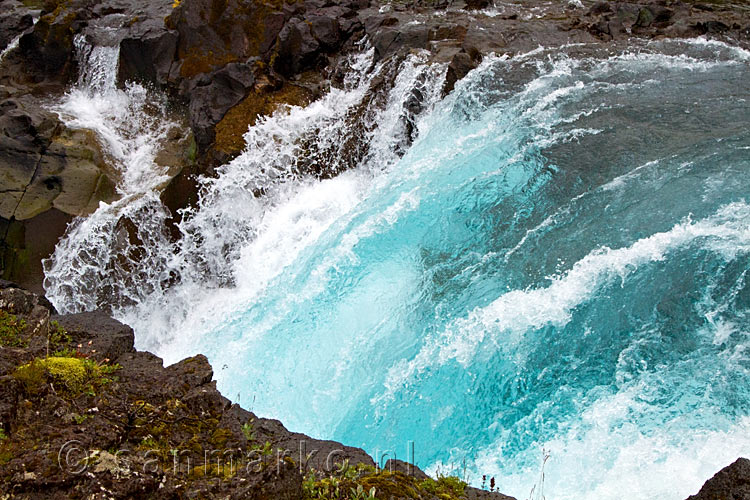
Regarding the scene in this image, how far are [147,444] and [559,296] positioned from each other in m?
5.26

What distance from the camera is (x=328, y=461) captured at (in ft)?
16.7

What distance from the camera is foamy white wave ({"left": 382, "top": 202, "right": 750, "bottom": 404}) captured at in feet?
24.7

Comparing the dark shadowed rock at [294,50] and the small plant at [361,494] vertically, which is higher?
the small plant at [361,494]

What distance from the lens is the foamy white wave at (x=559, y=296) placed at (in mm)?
7527

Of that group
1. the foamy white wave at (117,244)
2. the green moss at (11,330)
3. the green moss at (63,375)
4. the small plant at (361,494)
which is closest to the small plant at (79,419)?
the green moss at (63,375)

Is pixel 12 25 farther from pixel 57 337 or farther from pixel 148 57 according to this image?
pixel 57 337

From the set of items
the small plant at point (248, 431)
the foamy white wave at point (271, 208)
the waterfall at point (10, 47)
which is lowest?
the foamy white wave at point (271, 208)

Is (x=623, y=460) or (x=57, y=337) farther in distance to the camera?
(x=57, y=337)

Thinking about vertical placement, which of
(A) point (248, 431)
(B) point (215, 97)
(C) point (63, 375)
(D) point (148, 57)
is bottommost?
(B) point (215, 97)

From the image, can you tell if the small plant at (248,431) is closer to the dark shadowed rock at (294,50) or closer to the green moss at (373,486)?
the green moss at (373,486)

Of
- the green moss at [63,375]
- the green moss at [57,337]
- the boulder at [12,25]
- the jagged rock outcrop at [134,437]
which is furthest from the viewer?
the boulder at [12,25]

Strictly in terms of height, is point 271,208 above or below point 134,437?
below

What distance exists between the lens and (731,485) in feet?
14.4

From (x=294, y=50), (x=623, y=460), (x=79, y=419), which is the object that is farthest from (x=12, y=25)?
(x=623, y=460)
